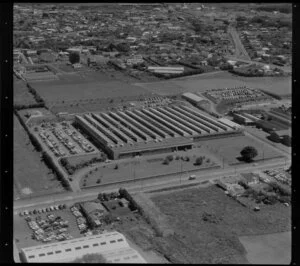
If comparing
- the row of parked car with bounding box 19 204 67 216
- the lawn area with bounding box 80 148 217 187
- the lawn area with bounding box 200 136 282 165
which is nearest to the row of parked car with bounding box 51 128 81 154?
the lawn area with bounding box 80 148 217 187

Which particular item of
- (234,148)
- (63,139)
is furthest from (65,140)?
(234,148)

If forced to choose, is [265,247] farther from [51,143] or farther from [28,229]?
[51,143]

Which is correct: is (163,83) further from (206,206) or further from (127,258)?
(127,258)

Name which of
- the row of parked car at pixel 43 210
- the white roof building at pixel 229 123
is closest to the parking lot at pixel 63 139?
the row of parked car at pixel 43 210

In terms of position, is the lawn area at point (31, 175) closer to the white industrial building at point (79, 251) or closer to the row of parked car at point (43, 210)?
the row of parked car at point (43, 210)
